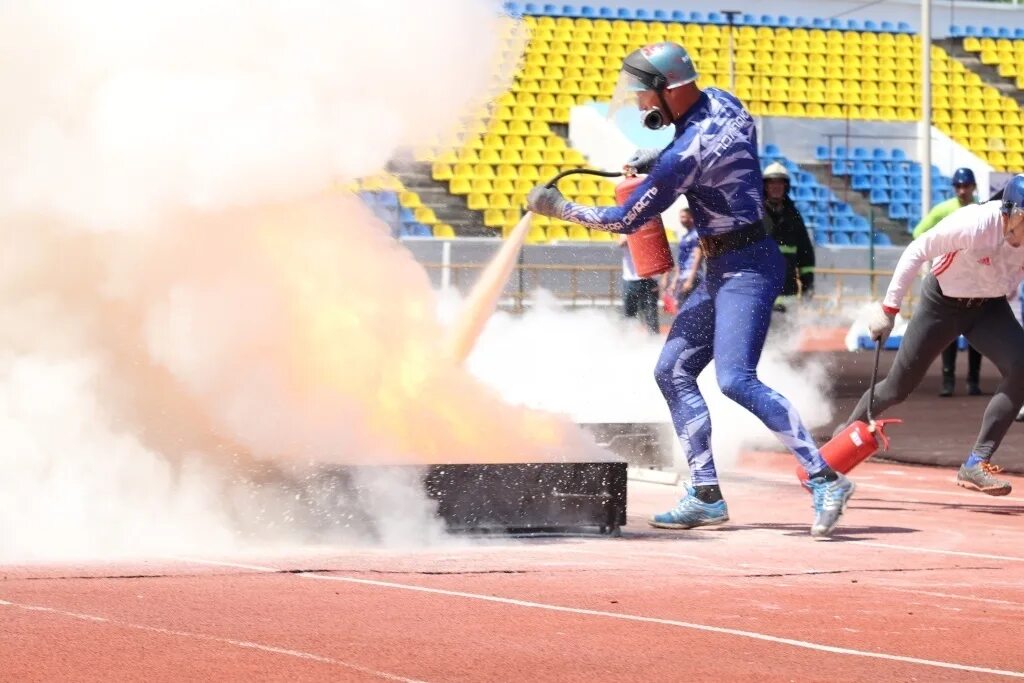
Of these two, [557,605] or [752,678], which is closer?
[752,678]

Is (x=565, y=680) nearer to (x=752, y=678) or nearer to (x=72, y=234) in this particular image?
(x=752, y=678)

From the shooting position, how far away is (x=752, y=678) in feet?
15.7

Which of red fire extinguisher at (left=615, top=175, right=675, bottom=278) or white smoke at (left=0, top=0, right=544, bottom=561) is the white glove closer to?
red fire extinguisher at (left=615, top=175, right=675, bottom=278)

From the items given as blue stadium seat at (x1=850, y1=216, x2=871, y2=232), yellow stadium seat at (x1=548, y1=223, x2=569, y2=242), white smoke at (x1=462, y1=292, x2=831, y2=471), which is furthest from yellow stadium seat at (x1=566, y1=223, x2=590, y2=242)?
white smoke at (x1=462, y1=292, x2=831, y2=471)

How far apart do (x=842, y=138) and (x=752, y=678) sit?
3204cm

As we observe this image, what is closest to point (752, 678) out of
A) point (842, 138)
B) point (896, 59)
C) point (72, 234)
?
point (72, 234)

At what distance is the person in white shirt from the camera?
8570 mm

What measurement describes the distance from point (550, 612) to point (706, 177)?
255 cm

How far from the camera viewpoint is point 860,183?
34938 mm

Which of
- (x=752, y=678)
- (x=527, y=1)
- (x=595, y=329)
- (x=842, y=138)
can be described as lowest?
(x=752, y=678)

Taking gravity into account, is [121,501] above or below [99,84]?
below

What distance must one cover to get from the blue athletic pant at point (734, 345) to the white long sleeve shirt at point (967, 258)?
2.93 ft

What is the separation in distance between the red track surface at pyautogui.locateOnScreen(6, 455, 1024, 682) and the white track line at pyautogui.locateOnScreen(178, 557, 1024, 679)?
0.04 feet

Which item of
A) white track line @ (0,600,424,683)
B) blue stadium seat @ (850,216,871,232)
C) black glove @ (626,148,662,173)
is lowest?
white track line @ (0,600,424,683)
